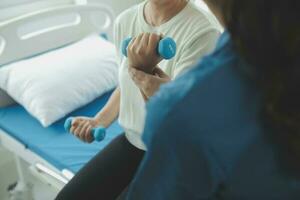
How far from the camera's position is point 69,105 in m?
1.73

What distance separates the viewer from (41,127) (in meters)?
1.66

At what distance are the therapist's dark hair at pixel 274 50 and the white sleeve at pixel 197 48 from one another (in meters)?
0.50

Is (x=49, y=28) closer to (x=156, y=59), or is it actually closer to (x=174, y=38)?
(x=174, y=38)

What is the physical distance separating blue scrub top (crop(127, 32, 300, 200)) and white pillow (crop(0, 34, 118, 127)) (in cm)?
115

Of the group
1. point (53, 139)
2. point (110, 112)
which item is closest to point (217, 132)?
point (110, 112)

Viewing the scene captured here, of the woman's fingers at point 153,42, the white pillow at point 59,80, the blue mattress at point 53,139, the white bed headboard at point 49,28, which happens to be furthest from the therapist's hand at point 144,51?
the white bed headboard at point 49,28

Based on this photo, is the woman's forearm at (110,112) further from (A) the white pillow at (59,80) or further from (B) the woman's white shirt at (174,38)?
(A) the white pillow at (59,80)

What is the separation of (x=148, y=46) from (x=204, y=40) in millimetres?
270

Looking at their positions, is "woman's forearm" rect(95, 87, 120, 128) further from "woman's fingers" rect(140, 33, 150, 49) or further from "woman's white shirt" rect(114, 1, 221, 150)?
"woman's fingers" rect(140, 33, 150, 49)

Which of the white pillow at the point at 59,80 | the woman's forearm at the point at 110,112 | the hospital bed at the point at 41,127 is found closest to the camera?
the woman's forearm at the point at 110,112

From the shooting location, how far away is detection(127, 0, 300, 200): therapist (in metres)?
0.49

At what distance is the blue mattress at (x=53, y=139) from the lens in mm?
1466

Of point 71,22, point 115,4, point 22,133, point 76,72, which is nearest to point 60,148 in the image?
point 22,133

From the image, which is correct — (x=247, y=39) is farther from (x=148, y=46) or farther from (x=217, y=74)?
(x=148, y=46)
